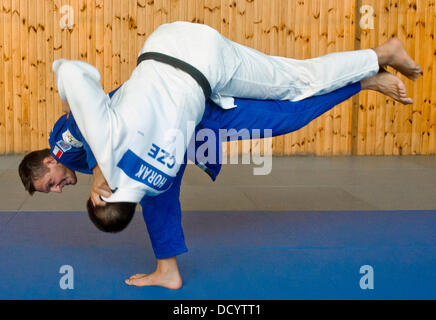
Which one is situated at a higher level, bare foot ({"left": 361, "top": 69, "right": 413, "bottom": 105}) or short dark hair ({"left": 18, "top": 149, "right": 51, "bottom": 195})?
bare foot ({"left": 361, "top": 69, "right": 413, "bottom": 105})

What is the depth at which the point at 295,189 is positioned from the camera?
418 centimetres

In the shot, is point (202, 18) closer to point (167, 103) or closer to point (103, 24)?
point (103, 24)

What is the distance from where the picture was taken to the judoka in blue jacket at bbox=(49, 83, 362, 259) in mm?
2223

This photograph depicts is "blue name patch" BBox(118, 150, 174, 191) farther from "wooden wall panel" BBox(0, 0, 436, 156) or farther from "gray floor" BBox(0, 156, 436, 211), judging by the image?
"wooden wall panel" BBox(0, 0, 436, 156)

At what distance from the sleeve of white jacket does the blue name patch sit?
9cm

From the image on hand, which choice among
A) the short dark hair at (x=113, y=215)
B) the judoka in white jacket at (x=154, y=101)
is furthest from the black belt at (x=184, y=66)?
the short dark hair at (x=113, y=215)

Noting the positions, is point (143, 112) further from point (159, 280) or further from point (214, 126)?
point (159, 280)

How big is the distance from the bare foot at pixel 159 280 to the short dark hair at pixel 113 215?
12.9 inches

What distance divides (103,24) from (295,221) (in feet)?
10.7

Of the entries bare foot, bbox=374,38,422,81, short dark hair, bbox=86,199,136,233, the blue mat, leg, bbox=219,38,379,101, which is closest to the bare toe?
bare foot, bbox=374,38,422,81

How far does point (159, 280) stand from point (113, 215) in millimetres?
424

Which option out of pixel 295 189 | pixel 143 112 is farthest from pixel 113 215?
pixel 295 189

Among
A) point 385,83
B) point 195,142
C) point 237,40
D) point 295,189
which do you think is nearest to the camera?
point 195,142

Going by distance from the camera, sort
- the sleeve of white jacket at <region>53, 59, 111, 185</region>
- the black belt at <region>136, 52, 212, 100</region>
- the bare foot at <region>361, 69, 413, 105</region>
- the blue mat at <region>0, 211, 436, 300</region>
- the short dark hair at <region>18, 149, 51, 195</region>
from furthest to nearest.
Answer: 1. the bare foot at <region>361, 69, 413, 105</region>
2. the short dark hair at <region>18, 149, 51, 195</region>
3. the blue mat at <region>0, 211, 436, 300</region>
4. the black belt at <region>136, 52, 212, 100</region>
5. the sleeve of white jacket at <region>53, 59, 111, 185</region>
